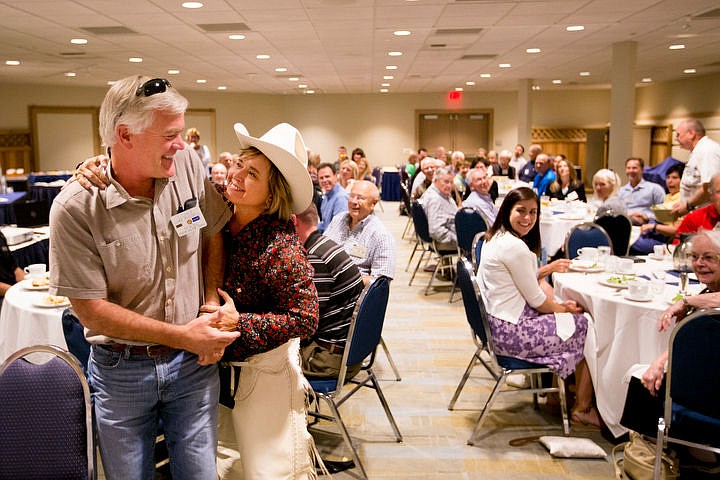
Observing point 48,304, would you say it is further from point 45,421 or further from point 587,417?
point 587,417

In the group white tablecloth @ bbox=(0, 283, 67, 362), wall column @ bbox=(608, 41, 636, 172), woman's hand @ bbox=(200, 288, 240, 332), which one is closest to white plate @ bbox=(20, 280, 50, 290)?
white tablecloth @ bbox=(0, 283, 67, 362)

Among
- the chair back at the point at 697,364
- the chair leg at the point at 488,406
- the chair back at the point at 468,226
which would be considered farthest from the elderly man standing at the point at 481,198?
the chair back at the point at 697,364

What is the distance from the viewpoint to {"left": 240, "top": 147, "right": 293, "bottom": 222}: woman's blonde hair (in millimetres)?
1894

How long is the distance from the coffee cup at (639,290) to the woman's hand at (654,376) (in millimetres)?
632

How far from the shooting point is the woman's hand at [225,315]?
1742 millimetres

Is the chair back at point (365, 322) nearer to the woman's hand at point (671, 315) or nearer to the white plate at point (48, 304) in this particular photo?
the woman's hand at point (671, 315)

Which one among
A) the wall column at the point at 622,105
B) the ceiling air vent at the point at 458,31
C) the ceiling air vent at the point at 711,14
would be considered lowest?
the wall column at the point at 622,105

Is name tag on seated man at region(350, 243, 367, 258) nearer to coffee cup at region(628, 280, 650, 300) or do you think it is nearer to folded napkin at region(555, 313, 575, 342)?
folded napkin at region(555, 313, 575, 342)

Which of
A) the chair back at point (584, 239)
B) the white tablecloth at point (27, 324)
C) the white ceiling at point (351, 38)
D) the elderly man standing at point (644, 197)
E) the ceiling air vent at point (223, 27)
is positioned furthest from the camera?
the ceiling air vent at point (223, 27)

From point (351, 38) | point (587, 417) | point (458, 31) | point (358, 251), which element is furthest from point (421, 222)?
→ point (587, 417)

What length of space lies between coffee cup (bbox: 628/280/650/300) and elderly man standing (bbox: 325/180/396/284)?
4.98ft

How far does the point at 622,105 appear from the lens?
1030 centimetres

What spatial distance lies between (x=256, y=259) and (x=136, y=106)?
21.3 inches

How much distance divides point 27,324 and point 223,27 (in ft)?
18.9
